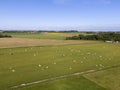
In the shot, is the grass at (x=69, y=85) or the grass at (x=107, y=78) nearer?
the grass at (x=69, y=85)

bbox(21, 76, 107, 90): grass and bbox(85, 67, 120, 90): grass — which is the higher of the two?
bbox(21, 76, 107, 90): grass

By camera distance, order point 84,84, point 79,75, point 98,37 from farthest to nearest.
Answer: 1. point 98,37
2. point 79,75
3. point 84,84

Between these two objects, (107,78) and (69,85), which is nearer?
(69,85)

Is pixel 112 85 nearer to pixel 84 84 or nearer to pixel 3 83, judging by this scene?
pixel 84 84

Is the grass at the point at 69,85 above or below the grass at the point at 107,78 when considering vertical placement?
above

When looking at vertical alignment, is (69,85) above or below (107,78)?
above

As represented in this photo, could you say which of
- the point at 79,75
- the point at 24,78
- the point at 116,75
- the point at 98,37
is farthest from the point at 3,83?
the point at 98,37

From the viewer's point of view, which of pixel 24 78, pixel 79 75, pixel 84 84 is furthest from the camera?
pixel 79 75

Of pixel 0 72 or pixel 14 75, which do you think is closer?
pixel 14 75
